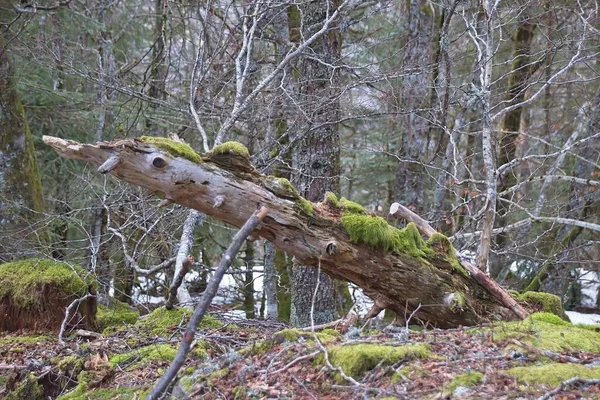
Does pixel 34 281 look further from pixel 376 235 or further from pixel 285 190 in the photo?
pixel 376 235

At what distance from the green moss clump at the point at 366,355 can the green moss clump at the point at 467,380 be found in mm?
367

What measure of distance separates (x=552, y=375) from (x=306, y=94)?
5580mm

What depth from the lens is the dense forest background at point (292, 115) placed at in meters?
7.68

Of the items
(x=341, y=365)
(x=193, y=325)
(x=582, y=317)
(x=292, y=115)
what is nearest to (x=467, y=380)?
(x=341, y=365)

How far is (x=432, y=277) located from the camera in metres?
4.71

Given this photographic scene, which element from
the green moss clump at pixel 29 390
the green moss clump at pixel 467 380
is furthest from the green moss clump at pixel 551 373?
the green moss clump at pixel 29 390

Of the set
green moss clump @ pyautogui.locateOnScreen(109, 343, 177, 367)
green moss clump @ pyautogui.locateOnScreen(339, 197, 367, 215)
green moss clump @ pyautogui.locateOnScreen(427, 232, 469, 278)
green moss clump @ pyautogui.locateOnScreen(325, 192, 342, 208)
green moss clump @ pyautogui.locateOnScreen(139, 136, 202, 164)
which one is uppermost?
green moss clump @ pyautogui.locateOnScreen(139, 136, 202, 164)

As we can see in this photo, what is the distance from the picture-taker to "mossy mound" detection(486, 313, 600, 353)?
3.64 m

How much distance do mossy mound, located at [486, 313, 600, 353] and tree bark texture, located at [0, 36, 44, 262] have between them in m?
6.82

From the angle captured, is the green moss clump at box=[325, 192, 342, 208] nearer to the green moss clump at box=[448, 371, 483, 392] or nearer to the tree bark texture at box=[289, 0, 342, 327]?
the green moss clump at box=[448, 371, 483, 392]

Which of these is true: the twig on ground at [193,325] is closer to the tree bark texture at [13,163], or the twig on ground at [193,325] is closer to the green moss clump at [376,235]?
the green moss clump at [376,235]

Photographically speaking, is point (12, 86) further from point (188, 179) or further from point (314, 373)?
point (314, 373)

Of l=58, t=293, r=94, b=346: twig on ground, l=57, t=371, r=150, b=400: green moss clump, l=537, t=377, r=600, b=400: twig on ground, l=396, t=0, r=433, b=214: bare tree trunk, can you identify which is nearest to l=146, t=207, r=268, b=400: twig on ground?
l=57, t=371, r=150, b=400: green moss clump

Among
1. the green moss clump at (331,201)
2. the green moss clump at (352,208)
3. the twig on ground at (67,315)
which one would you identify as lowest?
the twig on ground at (67,315)
